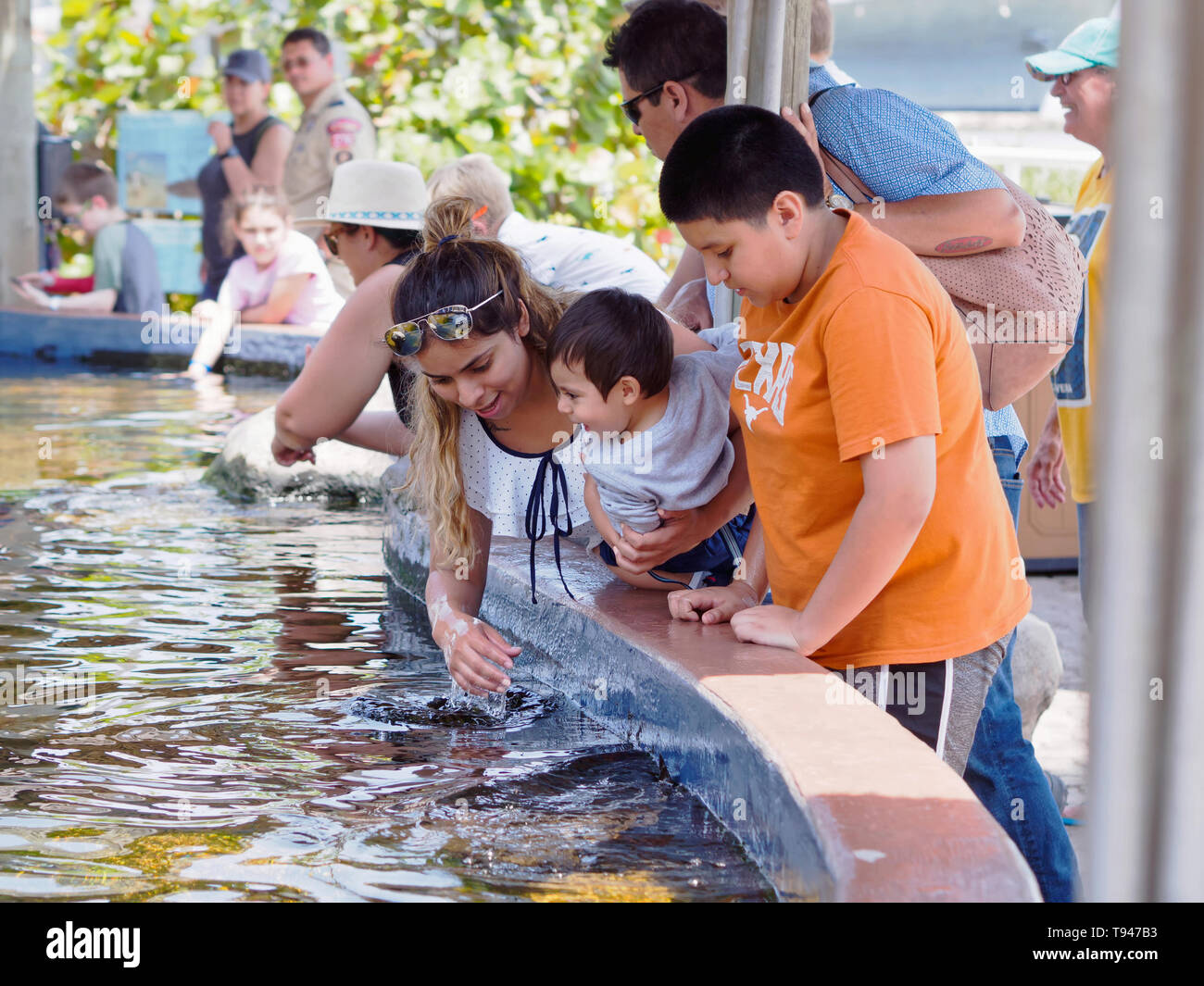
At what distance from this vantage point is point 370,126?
9430mm

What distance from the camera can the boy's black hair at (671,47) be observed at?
10.8 feet

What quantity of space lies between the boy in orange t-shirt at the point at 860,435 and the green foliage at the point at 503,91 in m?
8.06

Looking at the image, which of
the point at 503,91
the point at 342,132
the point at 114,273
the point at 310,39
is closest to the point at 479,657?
the point at 342,132

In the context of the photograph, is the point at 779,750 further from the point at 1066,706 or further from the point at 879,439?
the point at 1066,706

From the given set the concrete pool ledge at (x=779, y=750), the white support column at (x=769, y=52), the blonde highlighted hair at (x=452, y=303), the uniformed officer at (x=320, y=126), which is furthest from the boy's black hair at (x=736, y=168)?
the uniformed officer at (x=320, y=126)

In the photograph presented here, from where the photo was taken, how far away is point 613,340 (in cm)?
270

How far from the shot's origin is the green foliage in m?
10.6

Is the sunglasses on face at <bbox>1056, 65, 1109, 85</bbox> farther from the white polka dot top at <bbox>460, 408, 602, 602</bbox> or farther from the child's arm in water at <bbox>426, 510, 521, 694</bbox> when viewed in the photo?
the child's arm in water at <bbox>426, 510, 521, 694</bbox>

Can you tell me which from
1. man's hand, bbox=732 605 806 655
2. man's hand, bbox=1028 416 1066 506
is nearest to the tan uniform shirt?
man's hand, bbox=1028 416 1066 506

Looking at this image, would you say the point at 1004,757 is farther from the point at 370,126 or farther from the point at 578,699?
the point at 370,126

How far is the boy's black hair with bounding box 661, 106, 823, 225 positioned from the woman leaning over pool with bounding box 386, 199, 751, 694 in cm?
66

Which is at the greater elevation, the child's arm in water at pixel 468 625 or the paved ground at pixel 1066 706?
the child's arm in water at pixel 468 625

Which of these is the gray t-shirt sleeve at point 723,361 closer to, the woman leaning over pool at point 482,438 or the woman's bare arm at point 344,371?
the woman leaning over pool at point 482,438
